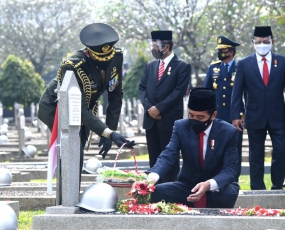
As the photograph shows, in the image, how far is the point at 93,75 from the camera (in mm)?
10531

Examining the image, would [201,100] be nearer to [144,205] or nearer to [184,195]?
[184,195]

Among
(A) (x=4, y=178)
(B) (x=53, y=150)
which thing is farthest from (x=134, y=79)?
(B) (x=53, y=150)

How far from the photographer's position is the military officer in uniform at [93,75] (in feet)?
33.7

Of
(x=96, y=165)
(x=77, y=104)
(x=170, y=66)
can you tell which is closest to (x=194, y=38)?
(x=96, y=165)

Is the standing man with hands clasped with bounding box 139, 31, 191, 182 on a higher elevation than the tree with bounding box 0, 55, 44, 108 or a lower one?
higher

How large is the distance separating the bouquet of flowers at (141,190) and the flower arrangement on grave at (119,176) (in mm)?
505

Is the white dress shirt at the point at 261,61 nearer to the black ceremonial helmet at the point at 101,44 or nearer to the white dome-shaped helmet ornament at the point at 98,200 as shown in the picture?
the black ceremonial helmet at the point at 101,44

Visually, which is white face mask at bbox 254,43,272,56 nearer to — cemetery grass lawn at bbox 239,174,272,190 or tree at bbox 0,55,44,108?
cemetery grass lawn at bbox 239,174,272,190

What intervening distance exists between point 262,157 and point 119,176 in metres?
3.62

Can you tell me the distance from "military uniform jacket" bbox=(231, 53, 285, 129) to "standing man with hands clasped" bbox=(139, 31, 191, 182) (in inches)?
28.7

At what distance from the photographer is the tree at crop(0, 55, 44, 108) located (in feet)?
166

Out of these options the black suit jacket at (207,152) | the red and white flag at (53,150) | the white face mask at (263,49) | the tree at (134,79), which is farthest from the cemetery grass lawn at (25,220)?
the tree at (134,79)

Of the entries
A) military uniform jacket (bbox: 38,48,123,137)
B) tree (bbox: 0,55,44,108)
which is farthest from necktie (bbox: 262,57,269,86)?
tree (bbox: 0,55,44,108)

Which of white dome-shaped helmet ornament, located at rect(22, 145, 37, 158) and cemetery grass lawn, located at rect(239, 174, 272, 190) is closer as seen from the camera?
cemetery grass lawn, located at rect(239, 174, 272, 190)
